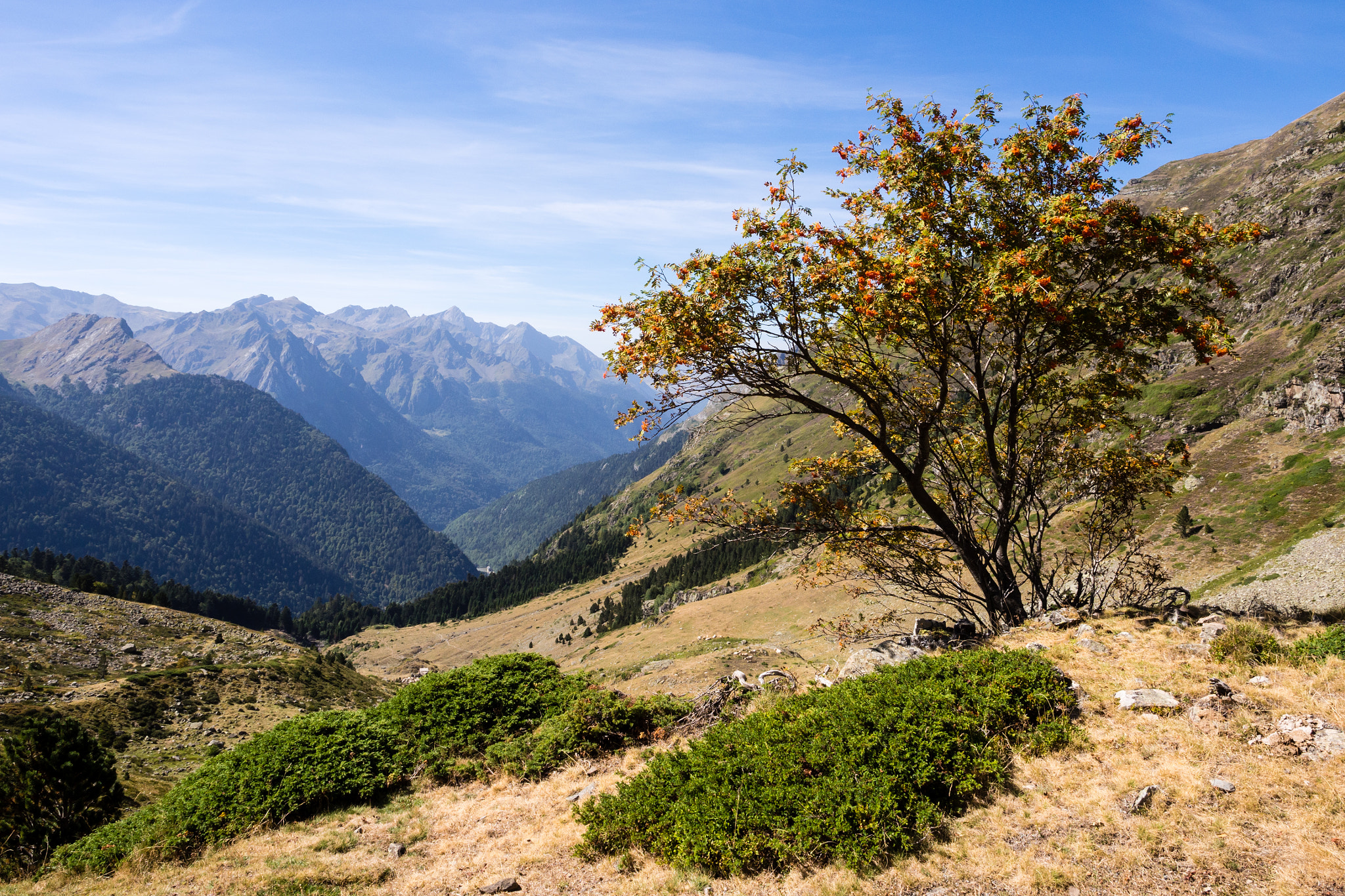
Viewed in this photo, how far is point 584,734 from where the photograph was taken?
15719 mm

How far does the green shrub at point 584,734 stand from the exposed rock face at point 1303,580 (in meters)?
32.5

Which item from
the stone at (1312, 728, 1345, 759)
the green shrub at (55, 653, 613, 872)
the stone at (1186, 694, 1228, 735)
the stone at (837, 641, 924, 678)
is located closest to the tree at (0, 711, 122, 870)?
the green shrub at (55, 653, 613, 872)

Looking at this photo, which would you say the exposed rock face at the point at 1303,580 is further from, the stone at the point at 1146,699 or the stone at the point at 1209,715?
the stone at the point at 1209,715

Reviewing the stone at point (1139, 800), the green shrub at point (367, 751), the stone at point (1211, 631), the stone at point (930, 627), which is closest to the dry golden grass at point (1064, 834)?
the stone at point (1139, 800)

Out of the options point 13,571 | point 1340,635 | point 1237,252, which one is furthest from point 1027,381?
point 13,571

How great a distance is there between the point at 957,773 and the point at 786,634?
55.5 meters

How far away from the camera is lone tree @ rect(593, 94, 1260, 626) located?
12195mm

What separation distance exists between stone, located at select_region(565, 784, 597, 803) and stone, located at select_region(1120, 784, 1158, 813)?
31.4 ft

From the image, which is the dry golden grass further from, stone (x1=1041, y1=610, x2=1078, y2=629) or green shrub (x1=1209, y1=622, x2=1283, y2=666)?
stone (x1=1041, y1=610, x2=1078, y2=629)

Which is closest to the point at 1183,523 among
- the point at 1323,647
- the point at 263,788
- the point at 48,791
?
the point at 1323,647

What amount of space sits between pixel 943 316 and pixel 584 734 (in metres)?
13.4

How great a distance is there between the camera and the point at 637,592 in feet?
568

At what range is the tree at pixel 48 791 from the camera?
13.2 meters

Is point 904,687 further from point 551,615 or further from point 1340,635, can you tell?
point 551,615
